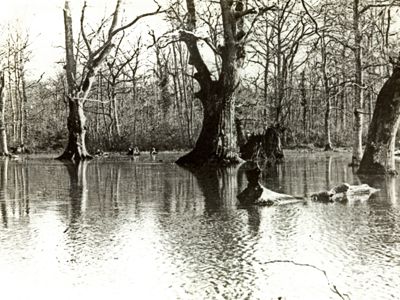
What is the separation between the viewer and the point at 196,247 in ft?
23.9

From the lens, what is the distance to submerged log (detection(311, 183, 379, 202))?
12.3 metres

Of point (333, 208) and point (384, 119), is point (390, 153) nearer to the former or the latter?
point (384, 119)

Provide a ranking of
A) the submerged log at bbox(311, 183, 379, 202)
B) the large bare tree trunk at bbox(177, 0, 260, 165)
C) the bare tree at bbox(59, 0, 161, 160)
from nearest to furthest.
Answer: the submerged log at bbox(311, 183, 379, 202) < the large bare tree trunk at bbox(177, 0, 260, 165) < the bare tree at bbox(59, 0, 161, 160)

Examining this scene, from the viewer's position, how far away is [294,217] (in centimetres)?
981

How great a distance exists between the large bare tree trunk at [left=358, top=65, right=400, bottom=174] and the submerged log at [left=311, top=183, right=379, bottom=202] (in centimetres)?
435

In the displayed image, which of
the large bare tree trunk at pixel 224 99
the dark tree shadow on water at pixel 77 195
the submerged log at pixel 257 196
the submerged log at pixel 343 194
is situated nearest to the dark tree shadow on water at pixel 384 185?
the submerged log at pixel 343 194

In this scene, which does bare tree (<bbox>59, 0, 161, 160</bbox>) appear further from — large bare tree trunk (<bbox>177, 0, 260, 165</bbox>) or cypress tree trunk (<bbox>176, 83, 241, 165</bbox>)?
cypress tree trunk (<bbox>176, 83, 241, 165</bbox>)

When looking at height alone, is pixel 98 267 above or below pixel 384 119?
below

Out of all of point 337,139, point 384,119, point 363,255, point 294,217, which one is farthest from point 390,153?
point 337,139

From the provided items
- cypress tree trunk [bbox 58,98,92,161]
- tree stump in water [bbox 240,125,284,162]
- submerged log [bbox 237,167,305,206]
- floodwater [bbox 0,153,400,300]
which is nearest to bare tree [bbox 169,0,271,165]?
tree stump in water [bbox 240,125,284,162]

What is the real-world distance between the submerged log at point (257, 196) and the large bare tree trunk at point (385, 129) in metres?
6.10

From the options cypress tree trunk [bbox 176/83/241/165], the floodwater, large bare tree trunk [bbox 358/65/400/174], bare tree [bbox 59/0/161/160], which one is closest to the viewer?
the floodwater

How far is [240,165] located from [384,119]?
8.76 m

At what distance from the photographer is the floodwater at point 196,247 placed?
5.44 metres
